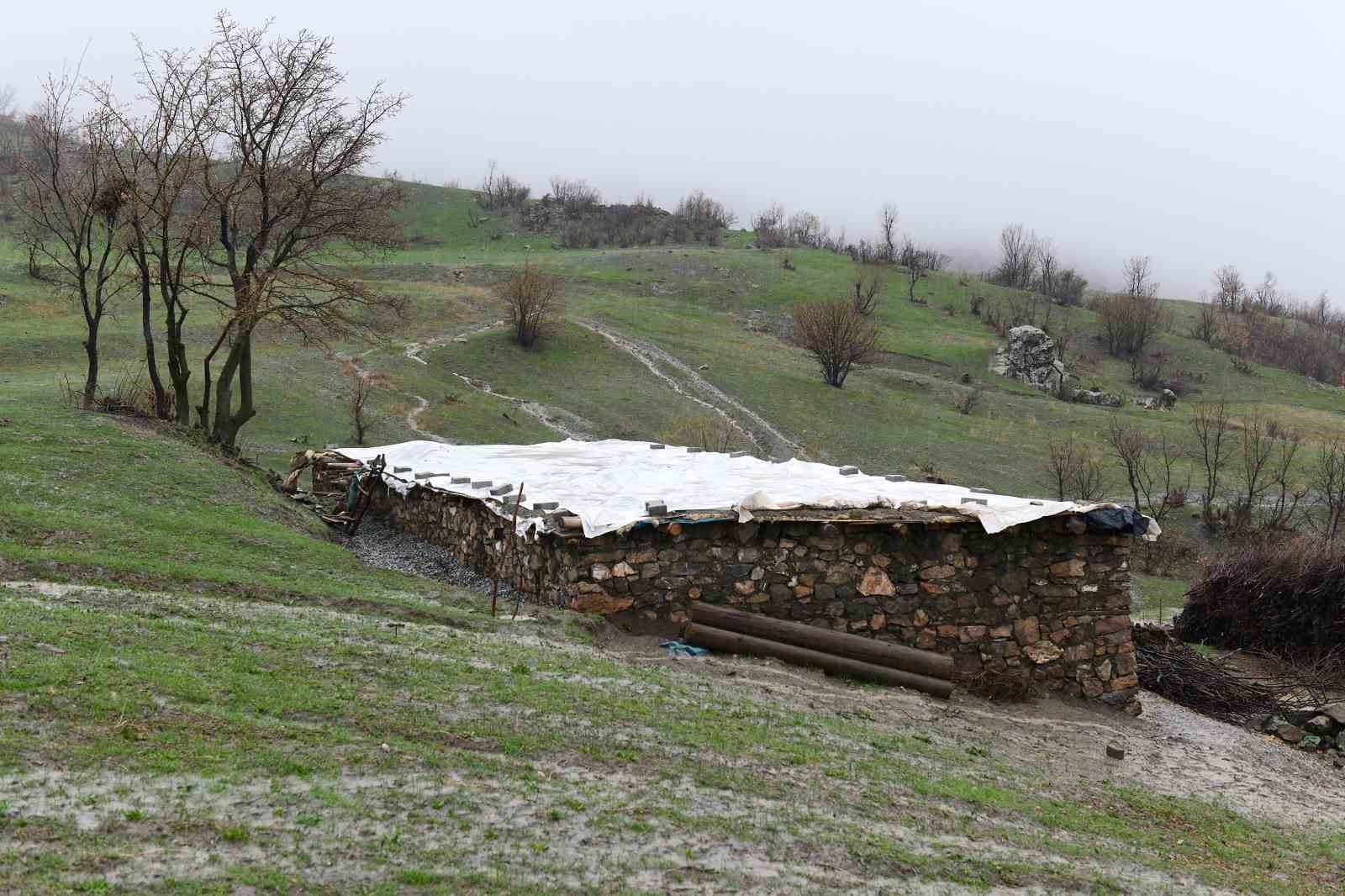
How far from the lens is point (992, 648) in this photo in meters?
13.0

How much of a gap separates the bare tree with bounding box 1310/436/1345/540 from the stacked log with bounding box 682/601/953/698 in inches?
1149

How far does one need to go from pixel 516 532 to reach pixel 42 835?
9201 mm

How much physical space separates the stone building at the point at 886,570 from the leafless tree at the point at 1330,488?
88.7ft

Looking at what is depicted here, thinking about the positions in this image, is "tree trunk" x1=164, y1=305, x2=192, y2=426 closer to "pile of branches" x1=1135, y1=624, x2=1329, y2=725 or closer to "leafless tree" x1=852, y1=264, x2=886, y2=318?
"pile of branches" x1=1135, y1=624, x2=1329, y2=725

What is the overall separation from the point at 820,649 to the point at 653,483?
14.0ft

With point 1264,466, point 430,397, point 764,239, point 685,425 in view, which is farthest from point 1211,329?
point 430,397

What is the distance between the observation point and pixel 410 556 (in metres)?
17.0

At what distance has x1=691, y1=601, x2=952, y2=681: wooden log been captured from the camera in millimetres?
12219

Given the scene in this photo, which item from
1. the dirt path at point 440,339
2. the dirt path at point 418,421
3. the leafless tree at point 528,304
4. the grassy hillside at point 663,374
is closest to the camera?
the dirt path at point 418,421

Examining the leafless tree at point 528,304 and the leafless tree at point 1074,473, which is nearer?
the leafless tree at point 1074,473

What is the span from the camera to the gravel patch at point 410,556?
50.4 feet

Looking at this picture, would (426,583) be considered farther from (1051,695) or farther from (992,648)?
(1051,695)

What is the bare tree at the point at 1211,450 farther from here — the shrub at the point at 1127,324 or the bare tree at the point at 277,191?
the bare tree at the point at 277,191

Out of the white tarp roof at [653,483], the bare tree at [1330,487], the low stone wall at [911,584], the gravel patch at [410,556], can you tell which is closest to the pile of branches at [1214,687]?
the low stone wall at [911,584]
